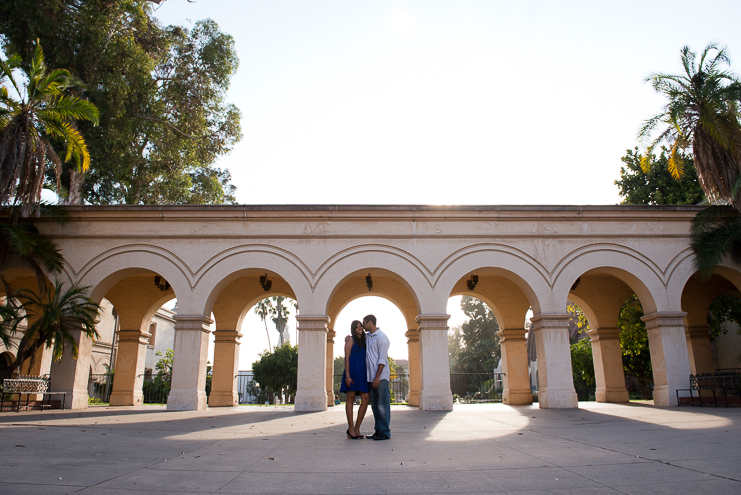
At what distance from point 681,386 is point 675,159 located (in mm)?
6315

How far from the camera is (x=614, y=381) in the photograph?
1555 centimetres

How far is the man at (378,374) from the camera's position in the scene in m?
6.57

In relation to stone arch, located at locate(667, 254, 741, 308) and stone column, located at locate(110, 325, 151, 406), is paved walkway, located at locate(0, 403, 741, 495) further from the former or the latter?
stone column, located at locate(110, 325, 151, 406)

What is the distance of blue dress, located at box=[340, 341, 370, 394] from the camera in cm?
665

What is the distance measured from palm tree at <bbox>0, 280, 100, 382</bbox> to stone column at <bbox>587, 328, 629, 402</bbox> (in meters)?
14.6

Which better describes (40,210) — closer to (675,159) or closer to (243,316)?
(243,316)

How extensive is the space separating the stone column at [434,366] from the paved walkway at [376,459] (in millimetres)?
3995

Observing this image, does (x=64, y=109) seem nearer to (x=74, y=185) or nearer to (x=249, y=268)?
(x=249, y=268)

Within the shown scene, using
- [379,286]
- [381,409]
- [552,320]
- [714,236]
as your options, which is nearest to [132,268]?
[379,286]

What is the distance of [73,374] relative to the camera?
41.4ft

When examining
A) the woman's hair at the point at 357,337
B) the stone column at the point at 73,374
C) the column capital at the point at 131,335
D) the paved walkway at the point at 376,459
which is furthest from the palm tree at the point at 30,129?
the woman's hair at the point at 357,337

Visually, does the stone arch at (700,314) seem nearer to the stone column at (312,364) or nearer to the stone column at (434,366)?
the stone column at (434,366)

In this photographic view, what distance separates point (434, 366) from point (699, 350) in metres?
8.51

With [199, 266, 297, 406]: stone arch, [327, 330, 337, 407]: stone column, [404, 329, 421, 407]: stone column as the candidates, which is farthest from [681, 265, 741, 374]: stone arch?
[199, 266, 297, 406]: stone arch
